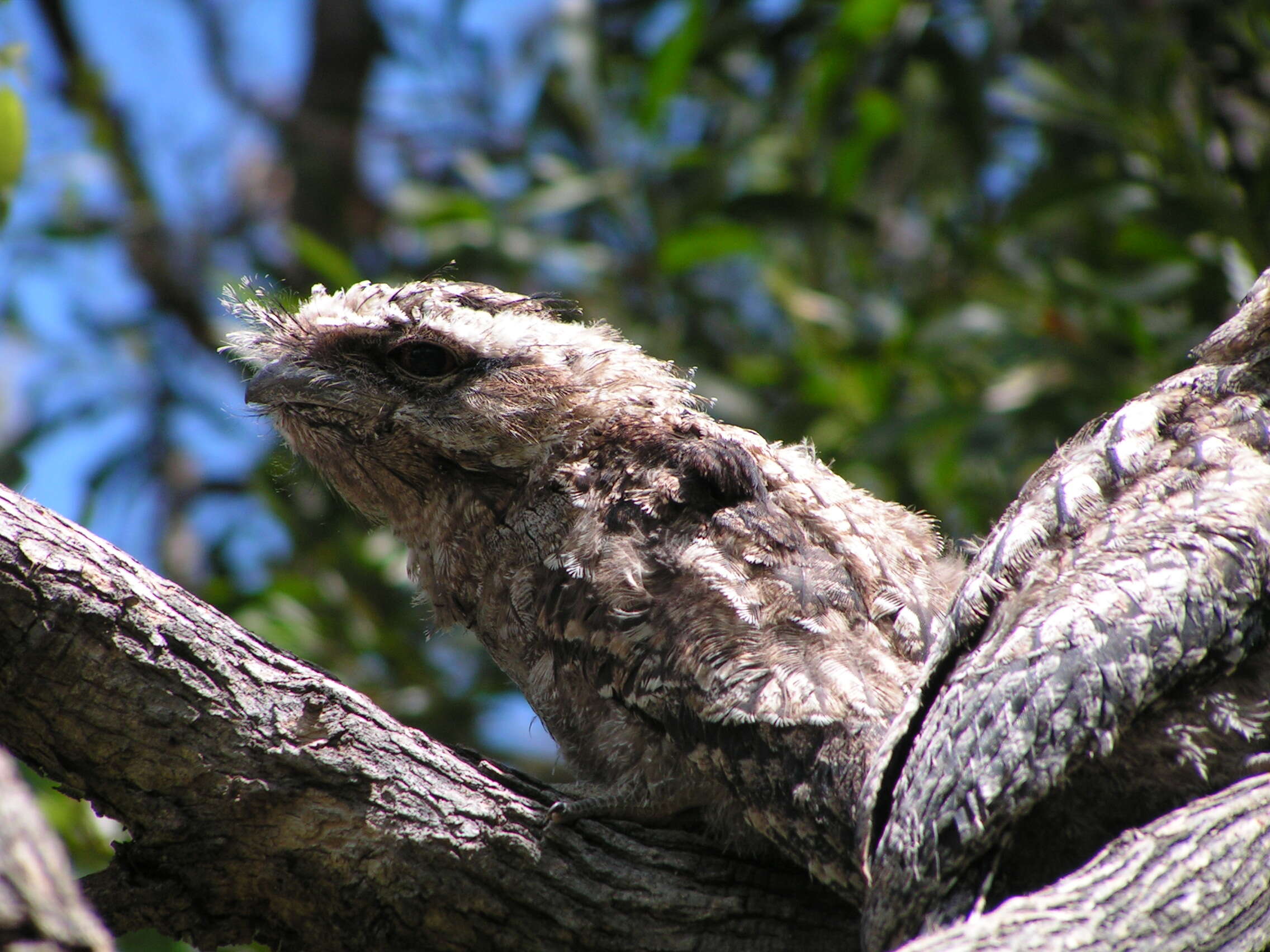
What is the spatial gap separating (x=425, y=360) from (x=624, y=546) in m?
0.80

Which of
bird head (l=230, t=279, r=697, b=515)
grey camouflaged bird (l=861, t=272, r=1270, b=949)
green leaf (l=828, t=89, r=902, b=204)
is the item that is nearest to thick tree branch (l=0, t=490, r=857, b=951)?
grey camouflaged bird (l=861, t=272, r=1270, b=949)

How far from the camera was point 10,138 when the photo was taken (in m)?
2.61

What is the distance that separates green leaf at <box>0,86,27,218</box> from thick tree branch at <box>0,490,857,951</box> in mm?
896

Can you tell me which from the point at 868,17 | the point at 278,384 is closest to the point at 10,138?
the point at 278,384

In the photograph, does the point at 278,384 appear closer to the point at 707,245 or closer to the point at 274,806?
the point at 274,806

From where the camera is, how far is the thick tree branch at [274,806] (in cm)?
208

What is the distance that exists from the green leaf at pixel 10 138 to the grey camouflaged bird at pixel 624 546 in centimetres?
72

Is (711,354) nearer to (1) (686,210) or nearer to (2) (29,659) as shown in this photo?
(1) (686,210)

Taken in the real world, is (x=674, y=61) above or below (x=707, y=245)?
above

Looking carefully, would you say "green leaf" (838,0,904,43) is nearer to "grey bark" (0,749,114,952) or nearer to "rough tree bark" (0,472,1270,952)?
"rough tree bark" (0,472,1270,952)

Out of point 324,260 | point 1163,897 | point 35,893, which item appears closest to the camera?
point 35,893

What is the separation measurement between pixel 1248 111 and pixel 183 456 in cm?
657

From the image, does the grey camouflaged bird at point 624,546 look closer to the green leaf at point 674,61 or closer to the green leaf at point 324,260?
the green leaf at point 324,260

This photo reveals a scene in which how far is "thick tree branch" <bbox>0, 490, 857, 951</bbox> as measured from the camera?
81.9 inches
